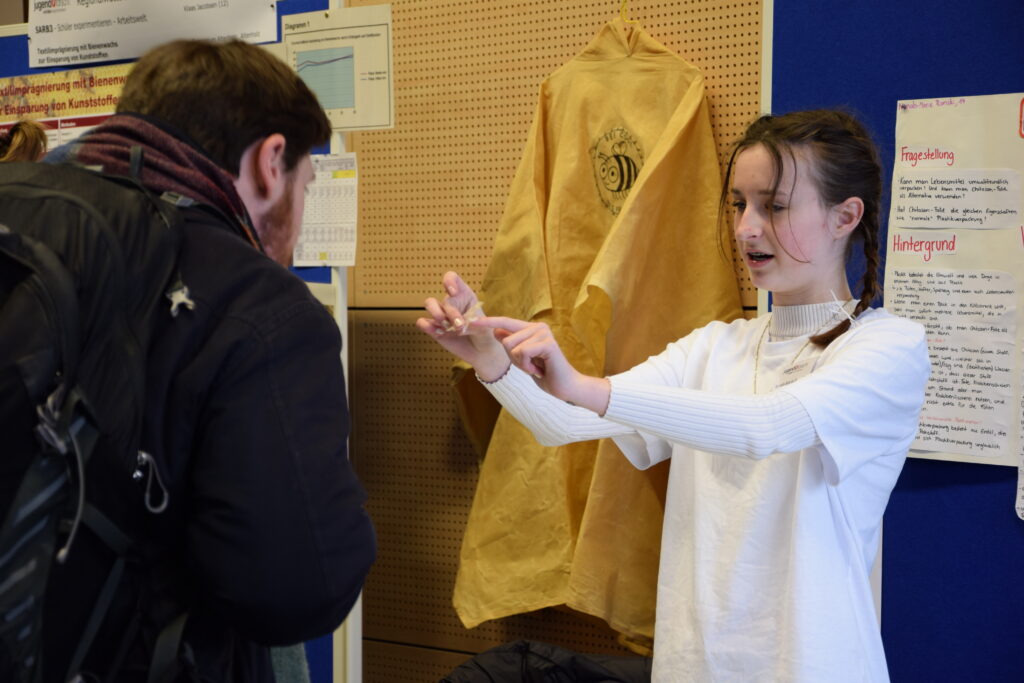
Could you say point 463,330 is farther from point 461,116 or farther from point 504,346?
point 461,116

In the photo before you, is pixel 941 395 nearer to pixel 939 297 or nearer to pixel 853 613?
pixel 939 297

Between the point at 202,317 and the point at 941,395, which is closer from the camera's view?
the point at 202,317

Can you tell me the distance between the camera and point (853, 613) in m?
1.49

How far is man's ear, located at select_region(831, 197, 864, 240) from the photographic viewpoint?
1.62 meters

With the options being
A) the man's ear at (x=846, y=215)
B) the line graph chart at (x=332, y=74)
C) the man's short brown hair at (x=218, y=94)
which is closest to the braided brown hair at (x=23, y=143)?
the line graph chart at (x=332, y=74)

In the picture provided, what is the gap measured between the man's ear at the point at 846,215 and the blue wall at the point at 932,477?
0.53 meters

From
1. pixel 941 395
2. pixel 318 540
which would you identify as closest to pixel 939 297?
pixel 941 395

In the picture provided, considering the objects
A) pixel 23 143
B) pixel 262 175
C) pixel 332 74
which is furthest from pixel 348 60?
pixel 262 175

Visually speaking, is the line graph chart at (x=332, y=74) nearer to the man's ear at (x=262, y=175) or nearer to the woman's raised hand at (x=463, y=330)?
the woman's raised hand at (x=463, y=330)

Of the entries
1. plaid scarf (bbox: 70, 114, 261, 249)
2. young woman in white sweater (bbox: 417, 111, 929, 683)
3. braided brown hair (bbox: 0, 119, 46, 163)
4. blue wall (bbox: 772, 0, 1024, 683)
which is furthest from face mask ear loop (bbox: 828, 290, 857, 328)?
braided brown hair (bbox: 0, 119, 46, 163)

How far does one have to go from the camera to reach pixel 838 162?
162cm

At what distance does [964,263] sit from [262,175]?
159 cm

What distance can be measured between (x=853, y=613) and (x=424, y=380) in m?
1.46

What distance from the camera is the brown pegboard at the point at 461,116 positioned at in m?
2.32
